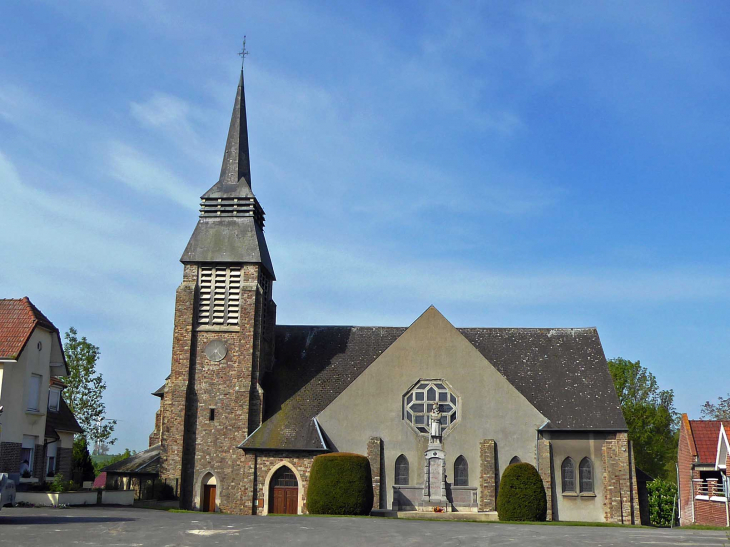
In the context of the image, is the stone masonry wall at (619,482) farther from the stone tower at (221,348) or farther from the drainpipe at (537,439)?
the stone tower at (221,348)

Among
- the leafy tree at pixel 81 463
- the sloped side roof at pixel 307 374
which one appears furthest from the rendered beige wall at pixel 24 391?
the leafy tree at pixel 81 463

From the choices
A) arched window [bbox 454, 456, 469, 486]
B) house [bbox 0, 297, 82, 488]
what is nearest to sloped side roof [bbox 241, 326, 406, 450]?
arched window [bbox 454, 456, 469, 486]

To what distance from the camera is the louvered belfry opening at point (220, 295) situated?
109 ft

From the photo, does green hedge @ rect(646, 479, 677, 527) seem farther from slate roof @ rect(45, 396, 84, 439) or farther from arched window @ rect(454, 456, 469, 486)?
slate roof @ rect(45, 396, 84, 439)

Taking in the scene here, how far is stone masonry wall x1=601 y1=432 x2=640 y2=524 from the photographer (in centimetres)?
2941

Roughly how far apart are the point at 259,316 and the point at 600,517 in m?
16.5

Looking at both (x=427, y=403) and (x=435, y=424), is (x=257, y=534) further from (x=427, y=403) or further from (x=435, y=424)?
(x=427, y=403)

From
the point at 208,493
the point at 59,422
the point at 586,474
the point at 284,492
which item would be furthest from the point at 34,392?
the point at 586,474

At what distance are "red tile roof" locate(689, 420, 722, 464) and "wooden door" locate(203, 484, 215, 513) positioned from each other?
21.6 meters

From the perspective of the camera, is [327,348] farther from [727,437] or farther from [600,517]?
[727,437]

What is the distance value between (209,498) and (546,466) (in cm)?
1404

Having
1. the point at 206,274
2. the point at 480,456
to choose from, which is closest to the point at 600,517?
the point at 480,456

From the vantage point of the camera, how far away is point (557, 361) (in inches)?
1319

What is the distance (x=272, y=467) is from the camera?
1195 inches
